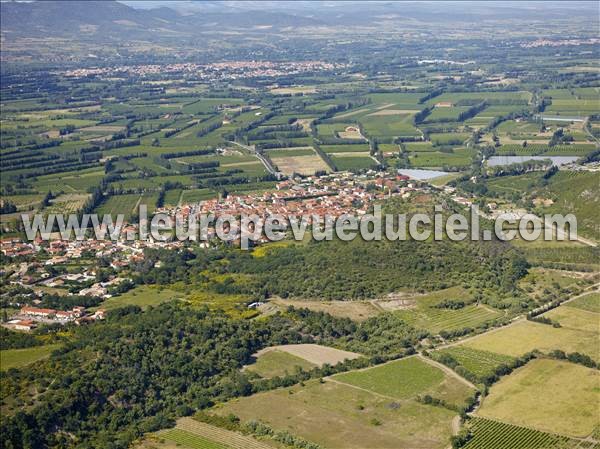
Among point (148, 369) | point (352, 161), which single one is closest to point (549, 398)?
point (148, 369)

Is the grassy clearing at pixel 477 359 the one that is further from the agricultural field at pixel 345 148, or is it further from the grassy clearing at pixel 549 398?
the agricultural field at pixel 345 148

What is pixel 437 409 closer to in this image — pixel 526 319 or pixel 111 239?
pixel 526 319

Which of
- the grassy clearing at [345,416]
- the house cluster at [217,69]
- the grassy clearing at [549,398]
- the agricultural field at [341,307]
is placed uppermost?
the house cluster at [217,69]

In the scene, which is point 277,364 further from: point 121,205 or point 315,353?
point 121,205

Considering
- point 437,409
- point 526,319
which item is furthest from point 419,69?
point 437,409

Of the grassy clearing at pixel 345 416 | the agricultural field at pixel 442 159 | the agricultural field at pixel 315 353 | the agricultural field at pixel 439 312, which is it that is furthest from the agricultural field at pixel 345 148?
the grassy clearing at pixel 345 416

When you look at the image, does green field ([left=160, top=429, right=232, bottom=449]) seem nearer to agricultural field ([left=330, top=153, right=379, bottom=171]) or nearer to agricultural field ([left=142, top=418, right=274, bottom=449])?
agricultural field ([left=142, top=418, right=274, bottom=449])
